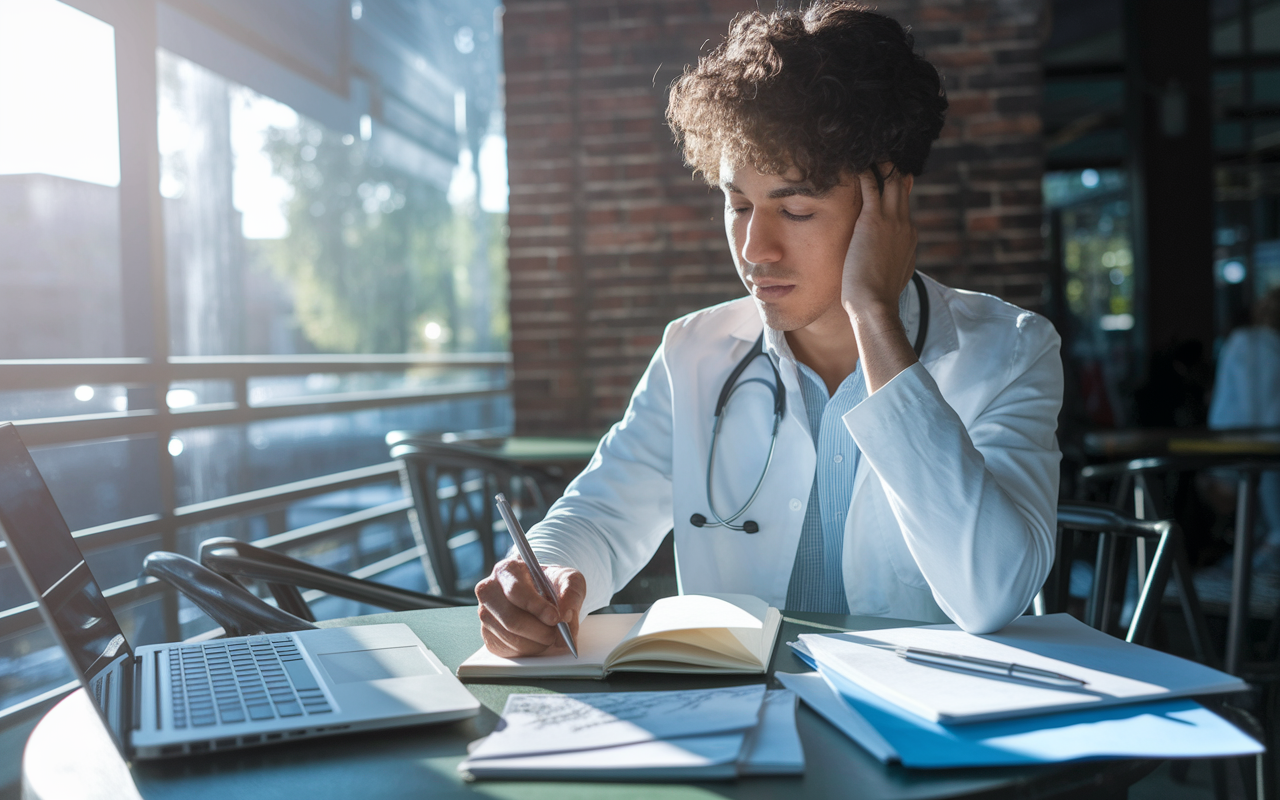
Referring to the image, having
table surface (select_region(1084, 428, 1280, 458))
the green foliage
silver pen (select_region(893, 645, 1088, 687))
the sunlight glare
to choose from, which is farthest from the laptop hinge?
table surface (select_region(1084, 428, 1280, 458))

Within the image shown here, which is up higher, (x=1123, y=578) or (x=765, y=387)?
(x=765, y=387)

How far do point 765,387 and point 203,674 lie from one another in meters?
1.02

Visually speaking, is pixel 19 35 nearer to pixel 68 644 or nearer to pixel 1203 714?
pixel 68 644

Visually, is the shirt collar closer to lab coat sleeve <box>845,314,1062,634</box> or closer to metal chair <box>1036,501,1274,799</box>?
lab coat sleeve <box>845,314,1062,634</box>

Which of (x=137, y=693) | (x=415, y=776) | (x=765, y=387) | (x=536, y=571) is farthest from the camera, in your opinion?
(x=765, y=387)

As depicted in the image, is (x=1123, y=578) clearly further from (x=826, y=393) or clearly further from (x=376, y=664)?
(x=376, y=664)

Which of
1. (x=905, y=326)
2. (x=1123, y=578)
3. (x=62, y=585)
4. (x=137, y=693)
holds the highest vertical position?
(x=905, y=326)

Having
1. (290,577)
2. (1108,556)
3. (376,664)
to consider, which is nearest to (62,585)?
(376,664)

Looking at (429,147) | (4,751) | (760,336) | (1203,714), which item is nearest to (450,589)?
(4,751)

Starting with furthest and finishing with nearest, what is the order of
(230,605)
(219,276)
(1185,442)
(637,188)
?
1. (637,188)
2. (1185,442)
3. (219,276)
4. (230,605)

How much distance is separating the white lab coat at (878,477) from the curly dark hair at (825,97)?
0.30 meters

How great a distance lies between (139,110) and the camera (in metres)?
2.32

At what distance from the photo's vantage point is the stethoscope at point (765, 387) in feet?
5.05

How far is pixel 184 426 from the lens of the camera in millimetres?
2547
